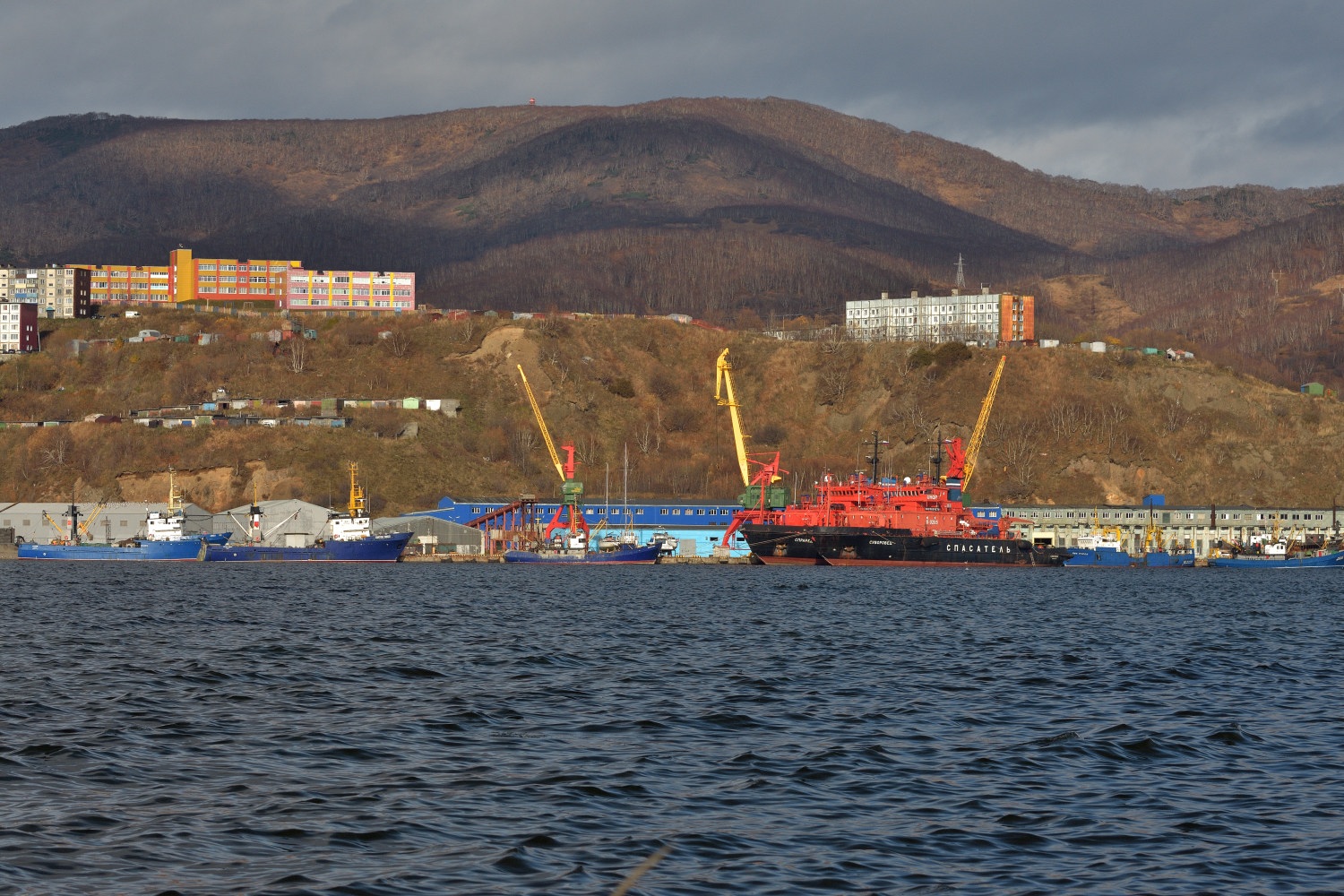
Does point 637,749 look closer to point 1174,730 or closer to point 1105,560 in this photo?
point 1174,730

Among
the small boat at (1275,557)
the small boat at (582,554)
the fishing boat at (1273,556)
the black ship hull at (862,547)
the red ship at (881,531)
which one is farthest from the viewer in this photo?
the fishing boat at (1273,556)

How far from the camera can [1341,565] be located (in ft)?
591

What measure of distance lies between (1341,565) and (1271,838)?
552 ft

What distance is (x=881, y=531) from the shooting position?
169375 mm

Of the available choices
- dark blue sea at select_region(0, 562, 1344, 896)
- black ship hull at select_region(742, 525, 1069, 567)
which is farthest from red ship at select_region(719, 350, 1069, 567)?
dark blue sea at select_region(0, 562, 1344, 896)

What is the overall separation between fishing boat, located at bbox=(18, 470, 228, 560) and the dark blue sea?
94977 millimetres

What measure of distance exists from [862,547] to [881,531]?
288cm

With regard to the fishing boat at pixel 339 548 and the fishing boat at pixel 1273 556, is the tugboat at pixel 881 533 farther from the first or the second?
the fishing boat at pixel 339 548

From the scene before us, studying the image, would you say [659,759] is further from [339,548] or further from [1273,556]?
[1273,556]

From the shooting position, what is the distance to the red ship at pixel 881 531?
168 m

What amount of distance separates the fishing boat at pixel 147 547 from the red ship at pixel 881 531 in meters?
59.6

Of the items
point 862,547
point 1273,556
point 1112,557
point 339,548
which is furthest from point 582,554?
point 1273,556

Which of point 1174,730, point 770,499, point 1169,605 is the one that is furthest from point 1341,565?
point 1174,730

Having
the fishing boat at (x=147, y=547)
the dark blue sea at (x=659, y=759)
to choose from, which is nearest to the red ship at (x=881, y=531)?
the fishing boat at (x=147, y=547)
